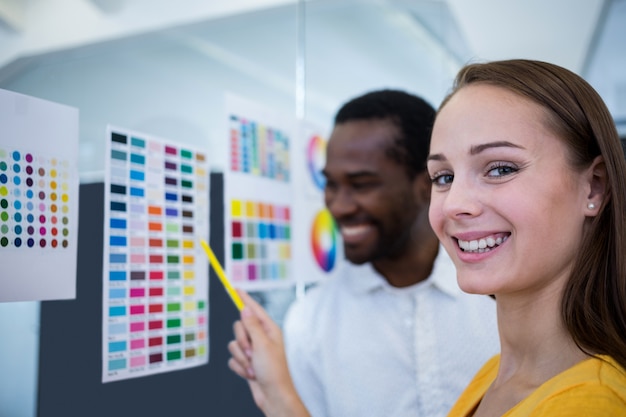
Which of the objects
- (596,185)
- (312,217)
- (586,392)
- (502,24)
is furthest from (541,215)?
(502,24)

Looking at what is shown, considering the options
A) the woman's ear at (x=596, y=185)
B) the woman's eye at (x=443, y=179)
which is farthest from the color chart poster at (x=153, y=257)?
the woman's ear at (x=596, y=185)

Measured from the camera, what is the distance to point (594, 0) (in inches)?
64.8

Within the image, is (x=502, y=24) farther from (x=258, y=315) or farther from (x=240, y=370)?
(x=240, y=370)

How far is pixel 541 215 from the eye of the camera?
928 mm

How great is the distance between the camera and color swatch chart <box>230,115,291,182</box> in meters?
1.45

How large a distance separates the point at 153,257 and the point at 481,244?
1.99 ft

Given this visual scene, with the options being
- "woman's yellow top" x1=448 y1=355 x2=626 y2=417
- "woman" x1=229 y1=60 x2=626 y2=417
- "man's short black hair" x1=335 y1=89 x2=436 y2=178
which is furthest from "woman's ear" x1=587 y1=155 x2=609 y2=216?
"man's short black hair" x1=335 y1=89 x2=436 y2=178

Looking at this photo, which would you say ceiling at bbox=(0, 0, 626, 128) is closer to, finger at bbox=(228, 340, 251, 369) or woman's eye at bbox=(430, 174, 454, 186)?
woman's eye at bbox=(430, 174, 454, 186)

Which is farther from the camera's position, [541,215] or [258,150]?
[258,150]

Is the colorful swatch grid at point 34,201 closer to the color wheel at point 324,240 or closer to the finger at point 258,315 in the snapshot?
the finger at point 258,315

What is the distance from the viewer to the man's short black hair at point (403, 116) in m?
1.51

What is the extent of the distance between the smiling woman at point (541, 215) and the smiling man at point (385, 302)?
405 millimetres

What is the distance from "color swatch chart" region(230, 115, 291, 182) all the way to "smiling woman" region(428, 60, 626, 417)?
57 cm

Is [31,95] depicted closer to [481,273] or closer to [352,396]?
[481,273]
